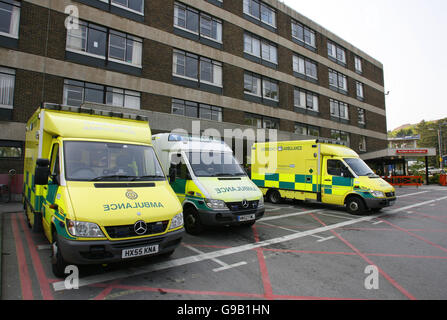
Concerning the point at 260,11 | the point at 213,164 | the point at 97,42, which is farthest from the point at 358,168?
the point at 260,11

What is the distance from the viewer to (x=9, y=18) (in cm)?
1193

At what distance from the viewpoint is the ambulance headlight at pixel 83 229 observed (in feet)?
11.3

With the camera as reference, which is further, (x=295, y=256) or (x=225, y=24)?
(x=225, y=24)

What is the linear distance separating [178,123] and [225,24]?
952 centimetres

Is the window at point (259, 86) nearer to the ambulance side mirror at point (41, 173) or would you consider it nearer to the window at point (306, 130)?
the window at point (306, 130)

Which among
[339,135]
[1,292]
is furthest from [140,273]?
[339,135]

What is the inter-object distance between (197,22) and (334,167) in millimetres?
14396

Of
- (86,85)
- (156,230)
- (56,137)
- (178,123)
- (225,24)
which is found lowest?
(156,230)

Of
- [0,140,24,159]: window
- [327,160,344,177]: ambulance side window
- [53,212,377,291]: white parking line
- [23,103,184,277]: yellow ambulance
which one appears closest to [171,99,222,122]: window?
[0,140,24,159]: window

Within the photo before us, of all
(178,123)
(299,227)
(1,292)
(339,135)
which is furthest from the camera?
(339,135)

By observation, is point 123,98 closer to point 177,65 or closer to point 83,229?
point 177,65

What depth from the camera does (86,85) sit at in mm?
13742
